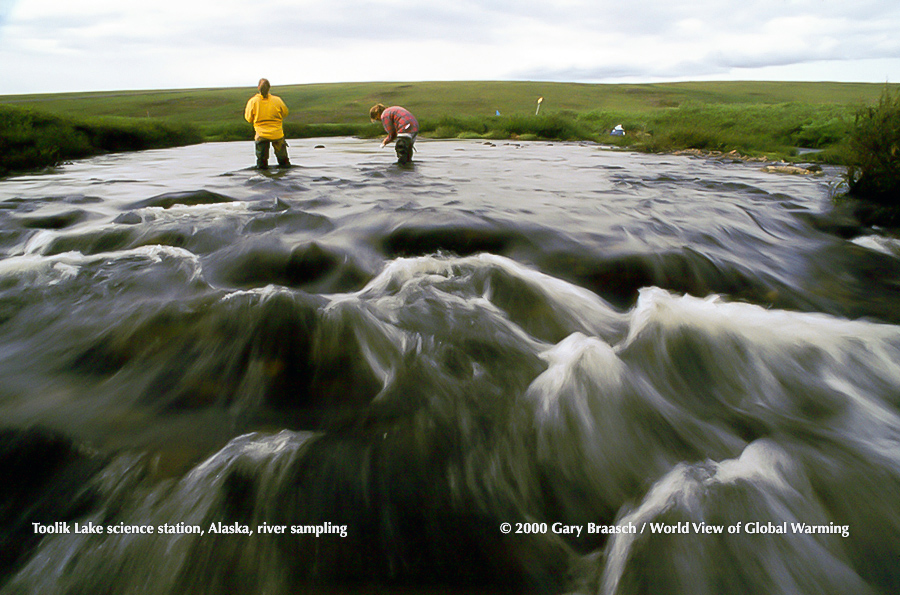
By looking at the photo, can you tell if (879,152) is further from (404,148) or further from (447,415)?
A: (404,148)

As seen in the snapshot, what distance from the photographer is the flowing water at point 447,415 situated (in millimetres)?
2084

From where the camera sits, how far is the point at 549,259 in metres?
5.68

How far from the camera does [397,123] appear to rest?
14250mm

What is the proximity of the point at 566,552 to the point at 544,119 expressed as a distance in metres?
35.4

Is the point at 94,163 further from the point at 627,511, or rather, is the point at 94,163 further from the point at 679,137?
the point at 679,137

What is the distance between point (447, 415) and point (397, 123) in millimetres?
13142

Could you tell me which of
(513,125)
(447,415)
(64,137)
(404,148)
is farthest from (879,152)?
(513,125)

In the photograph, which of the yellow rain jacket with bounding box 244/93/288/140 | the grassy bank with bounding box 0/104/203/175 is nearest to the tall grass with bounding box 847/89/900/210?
the yellow rain jacket with bounding box 244/93/288/140

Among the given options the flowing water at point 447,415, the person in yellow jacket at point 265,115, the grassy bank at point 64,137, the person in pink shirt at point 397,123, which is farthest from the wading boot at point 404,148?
the grassy bank at point 64,137

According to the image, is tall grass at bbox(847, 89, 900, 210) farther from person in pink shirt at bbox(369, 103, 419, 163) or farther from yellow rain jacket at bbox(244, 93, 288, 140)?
yellow rain jacket at bbox(244, 93, 288, 140)

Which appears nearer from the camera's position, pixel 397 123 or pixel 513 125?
pixel 397 123

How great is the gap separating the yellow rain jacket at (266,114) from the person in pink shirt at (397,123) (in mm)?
2754

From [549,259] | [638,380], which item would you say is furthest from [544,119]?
[638,380]

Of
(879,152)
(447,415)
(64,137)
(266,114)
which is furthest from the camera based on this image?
(64,137)
